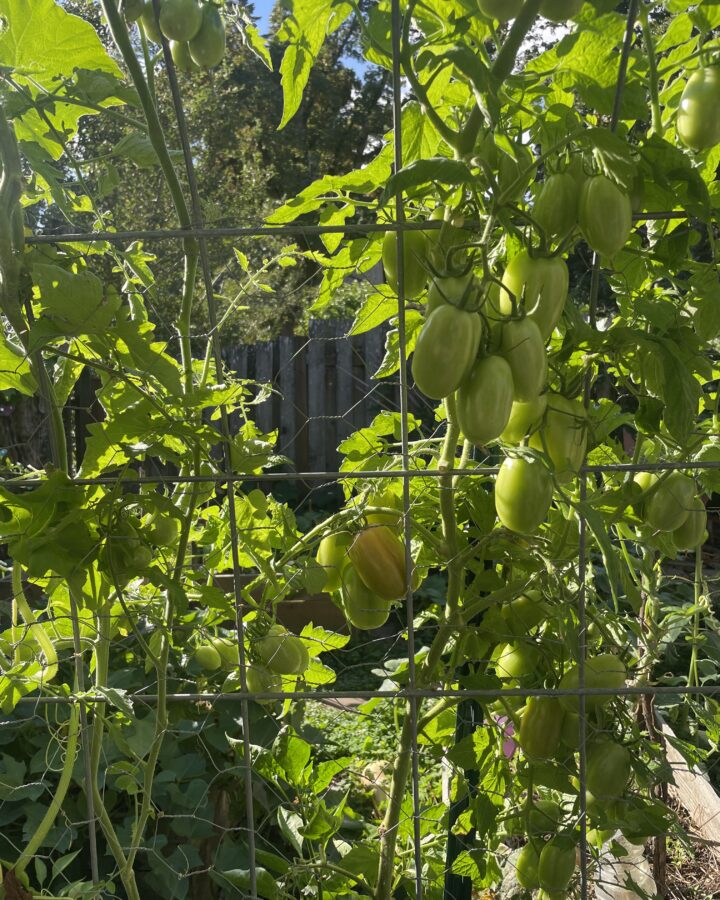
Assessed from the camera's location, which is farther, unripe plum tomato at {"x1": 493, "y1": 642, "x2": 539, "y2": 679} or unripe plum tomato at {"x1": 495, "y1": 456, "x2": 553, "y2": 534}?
unripe plum tomato at {"x1": 493, "y1": 642, "x2": 539, "y2": 679}

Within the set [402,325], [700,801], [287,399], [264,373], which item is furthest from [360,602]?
[287,399]

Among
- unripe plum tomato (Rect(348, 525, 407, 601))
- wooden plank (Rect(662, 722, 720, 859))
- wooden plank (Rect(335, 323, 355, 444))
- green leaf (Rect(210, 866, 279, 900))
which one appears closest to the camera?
unripe plum tomato (Rect(348, 525, 407, 601))

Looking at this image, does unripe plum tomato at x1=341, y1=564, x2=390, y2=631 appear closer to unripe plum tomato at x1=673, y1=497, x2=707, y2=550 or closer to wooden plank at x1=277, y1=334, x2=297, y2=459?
unripe plum tomato at x1=673, y1=497, x2=707, y2=550

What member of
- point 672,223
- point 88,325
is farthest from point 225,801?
point 672,223

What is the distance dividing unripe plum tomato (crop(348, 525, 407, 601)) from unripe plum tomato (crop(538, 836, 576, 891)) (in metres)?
0.32

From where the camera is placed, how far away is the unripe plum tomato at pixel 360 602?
34.9 inches

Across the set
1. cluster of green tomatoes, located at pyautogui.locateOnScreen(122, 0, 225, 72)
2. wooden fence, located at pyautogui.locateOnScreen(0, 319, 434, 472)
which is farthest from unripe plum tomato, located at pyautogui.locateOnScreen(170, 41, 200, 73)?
wooden fence, located at pyautogui.locateOnScreen(0, 319, 434, 472)

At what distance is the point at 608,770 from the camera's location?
0.88 m

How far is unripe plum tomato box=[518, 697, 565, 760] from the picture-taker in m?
0.91

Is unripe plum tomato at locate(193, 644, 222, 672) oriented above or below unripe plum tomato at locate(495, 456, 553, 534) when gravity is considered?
below

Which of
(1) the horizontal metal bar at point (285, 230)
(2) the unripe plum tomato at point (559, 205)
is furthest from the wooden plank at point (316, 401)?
(2) the unripe plum tomato at point (559, 205)

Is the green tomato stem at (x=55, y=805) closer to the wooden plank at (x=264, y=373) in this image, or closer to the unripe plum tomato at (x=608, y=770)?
the unripe plum tomato at (x=608, y=770)

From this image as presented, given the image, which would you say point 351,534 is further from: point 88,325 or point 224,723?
point 224,723

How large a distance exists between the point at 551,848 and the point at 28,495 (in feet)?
2.14
